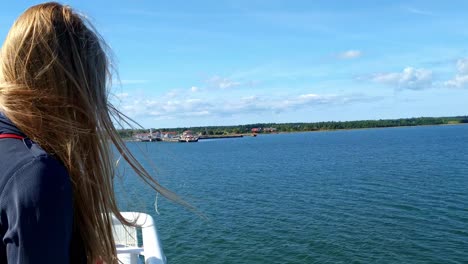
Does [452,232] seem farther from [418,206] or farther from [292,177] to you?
[292,177]

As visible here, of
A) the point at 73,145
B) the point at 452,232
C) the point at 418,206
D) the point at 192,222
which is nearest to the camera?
the point at 73,145

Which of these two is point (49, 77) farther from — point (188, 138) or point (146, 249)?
point (188, 138)

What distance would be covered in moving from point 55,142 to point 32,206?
0.29 meters

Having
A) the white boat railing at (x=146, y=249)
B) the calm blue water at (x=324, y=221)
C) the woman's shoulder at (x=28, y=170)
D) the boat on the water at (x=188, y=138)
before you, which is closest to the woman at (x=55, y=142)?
the woman's shoulder at (x=28, y=170)

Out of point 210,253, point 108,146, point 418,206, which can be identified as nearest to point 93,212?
point 108,146

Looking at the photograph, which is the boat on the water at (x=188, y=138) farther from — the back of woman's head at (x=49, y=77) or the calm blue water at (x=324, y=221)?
the back of woman's head at (x=49, y=77)

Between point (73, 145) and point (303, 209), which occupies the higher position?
point (73, 145)

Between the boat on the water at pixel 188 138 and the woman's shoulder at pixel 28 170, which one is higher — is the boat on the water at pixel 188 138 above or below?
below

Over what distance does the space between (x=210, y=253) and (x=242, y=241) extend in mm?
1725

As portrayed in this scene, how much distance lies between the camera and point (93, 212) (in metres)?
1.36

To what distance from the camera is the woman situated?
3.36ft

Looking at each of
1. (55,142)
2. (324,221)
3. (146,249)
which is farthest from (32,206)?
(324,221)

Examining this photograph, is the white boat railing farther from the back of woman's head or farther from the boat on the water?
the boat on the water

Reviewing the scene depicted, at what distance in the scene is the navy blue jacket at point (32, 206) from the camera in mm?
1009
